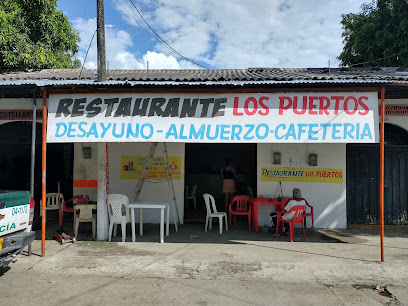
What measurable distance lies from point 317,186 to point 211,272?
451 cm

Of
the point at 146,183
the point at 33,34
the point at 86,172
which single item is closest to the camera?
the point at 146,183

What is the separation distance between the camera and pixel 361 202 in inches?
332

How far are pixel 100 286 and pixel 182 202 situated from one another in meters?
4.30

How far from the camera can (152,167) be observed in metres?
8.78

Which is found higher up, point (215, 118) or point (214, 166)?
point (215, 118)

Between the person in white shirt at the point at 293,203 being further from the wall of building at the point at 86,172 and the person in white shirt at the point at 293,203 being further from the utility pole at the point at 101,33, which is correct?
the wall of building at the point at 86,172

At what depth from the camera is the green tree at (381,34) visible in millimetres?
11117

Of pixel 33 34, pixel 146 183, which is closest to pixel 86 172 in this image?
pixel 146 183

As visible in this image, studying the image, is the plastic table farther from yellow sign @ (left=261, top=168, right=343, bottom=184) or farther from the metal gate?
the metal gate

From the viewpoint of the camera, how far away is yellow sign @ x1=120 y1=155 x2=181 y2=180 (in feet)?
28.8

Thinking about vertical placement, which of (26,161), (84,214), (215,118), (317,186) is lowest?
(84,214)

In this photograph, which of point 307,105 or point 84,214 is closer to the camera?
point 307,105

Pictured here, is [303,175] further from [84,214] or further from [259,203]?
[84,214]

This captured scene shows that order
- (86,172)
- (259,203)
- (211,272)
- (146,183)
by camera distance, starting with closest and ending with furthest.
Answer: (211,272), (259,203), (146,183), (86,172)
